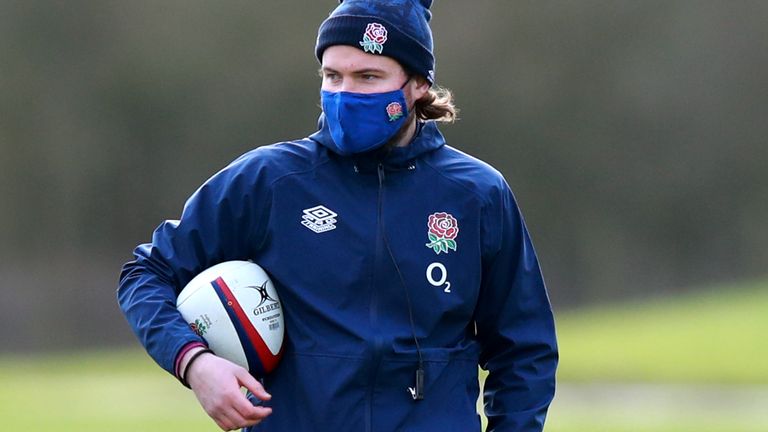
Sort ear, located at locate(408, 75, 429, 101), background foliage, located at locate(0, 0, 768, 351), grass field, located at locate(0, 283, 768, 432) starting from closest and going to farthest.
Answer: ear, located at locate(408, 75, 429, 101)
grass field, located at locate(0, 283, 768, 432)
background foliage, located at locate(0, 0, 768, 351)

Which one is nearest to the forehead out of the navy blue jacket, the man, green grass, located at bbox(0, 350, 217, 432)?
the man

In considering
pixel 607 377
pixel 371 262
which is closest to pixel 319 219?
pixel 371 262

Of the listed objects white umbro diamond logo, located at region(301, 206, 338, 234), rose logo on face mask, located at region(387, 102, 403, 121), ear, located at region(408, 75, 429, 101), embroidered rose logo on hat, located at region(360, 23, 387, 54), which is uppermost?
embroidered rose logo on hat, located at region(360, 23, 387, 54)

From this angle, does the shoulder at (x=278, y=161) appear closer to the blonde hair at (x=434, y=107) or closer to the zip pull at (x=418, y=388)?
the blonde hair at (x=434, y=107)

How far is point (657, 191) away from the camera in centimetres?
3494

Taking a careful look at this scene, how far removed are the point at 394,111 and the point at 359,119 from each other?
125 mm

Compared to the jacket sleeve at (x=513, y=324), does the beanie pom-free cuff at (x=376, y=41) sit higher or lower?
higher

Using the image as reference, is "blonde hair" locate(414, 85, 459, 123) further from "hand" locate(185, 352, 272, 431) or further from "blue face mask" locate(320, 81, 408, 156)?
"hand" locate(185, 352, 272, 431)

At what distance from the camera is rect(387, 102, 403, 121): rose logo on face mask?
389cm

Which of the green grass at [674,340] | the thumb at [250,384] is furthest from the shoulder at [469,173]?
the green grass at [674,340]

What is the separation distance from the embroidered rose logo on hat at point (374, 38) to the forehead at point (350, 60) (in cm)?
2

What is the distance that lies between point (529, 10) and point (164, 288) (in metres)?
32.0

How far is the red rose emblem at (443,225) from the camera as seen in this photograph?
3.86m

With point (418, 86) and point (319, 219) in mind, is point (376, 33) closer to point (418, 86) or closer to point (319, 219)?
point (418, 86)
